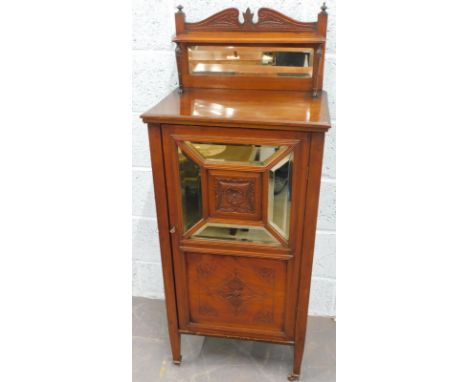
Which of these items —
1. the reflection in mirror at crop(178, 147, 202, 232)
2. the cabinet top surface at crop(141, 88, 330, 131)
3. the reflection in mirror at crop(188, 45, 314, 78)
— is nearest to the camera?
the cabinet top surface at crop(141, 88, 330, 131)

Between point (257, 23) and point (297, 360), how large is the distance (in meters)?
1.30

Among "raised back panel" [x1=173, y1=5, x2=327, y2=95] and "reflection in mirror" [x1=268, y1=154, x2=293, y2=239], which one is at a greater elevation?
"raised back panel" [x1=173, y1=5, x2=327, y2=95]

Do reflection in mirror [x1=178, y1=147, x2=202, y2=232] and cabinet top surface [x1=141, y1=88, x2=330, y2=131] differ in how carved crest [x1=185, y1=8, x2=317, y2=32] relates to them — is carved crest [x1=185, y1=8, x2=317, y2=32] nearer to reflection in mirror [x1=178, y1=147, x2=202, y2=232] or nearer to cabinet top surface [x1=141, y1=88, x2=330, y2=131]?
cabinet top surface [x1=141, y1=88, x2=330, y2=131]

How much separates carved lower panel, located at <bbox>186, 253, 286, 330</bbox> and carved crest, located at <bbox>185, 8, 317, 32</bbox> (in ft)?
2.69

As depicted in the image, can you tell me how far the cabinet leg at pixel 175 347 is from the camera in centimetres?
161

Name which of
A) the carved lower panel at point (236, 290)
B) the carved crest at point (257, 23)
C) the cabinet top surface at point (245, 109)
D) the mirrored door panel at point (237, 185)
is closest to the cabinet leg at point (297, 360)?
the carved lower panel at point (236, 290)

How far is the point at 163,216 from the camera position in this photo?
4.47 ft

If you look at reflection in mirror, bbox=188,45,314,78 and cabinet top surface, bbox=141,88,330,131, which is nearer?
cabinet top surface, bbox=141,88,330,131

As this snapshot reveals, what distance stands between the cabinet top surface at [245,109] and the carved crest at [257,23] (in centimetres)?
22

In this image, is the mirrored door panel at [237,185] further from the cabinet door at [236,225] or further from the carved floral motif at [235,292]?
the carved floral motif at [235,292]

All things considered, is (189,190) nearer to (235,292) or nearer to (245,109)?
(245,109)

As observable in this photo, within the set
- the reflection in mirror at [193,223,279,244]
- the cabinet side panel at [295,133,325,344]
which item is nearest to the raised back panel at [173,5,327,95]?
the cabinet side panel at [295,133,325,344]

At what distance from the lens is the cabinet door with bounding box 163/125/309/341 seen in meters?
1.22

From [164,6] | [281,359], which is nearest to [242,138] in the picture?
[164,6]
